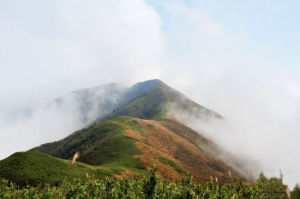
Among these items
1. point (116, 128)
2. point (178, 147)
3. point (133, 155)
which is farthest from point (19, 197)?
point (178, 147)

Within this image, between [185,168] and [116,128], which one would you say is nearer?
[185,168]

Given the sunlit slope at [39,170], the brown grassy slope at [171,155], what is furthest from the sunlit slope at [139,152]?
the sunlit slope at [39,170]

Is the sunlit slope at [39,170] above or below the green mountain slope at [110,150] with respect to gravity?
below

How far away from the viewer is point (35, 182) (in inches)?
2422

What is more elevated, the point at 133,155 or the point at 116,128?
the point at 116,128

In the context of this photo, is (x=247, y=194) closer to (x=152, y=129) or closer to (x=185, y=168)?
(x=185, y=168)

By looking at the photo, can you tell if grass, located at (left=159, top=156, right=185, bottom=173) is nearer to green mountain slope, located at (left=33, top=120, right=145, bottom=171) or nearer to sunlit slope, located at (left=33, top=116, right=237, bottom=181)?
sunlit slope, located at (left=33, top=116, right=237, bottom=181)

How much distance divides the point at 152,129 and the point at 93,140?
169ft

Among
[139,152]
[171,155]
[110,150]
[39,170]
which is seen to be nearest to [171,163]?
[171,155]

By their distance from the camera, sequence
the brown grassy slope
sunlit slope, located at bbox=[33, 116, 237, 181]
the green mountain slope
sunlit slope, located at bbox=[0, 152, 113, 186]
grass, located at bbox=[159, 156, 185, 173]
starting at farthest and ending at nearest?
1. grass, located at bbox=[159, 156, 185, 173]
2. the brown grassy slope
3. sunlit slope, located at bbox=[33, 116, 237, 181]
4. the green mountain slope
5. sunlit slope, located at bbox=[0, 152, 113, 186]

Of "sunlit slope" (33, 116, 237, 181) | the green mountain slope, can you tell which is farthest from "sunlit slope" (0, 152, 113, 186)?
the green mountain slope

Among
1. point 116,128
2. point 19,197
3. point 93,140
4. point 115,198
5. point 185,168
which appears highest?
point 116,128

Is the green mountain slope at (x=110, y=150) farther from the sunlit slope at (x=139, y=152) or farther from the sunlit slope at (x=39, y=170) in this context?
the sunlit slope at (x=39, y=170)

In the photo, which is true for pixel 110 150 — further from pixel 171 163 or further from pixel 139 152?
pixel 171 163
